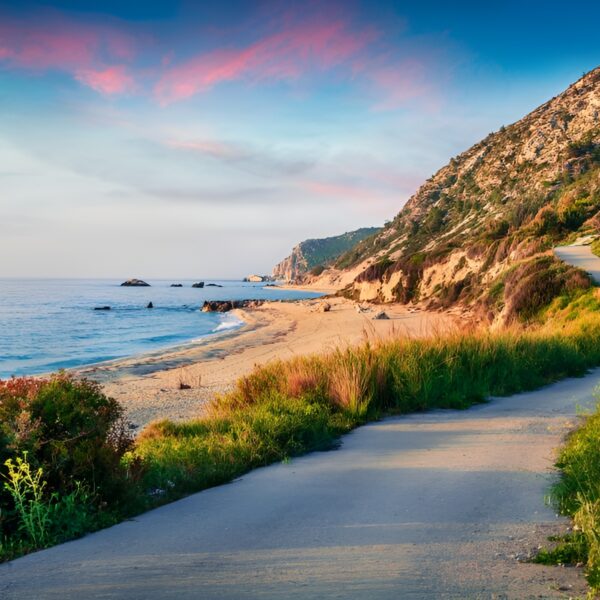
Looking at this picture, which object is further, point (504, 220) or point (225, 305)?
point (225, 305)

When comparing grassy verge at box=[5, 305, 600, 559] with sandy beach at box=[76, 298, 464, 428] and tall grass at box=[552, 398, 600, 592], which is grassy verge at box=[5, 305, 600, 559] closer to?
sandy beach at box=[76, 298, 464, 428]

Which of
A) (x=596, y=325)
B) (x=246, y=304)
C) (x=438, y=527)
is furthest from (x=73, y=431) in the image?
(x=246, y=304)

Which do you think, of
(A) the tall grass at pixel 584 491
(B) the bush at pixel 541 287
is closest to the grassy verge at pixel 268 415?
(A) the tall grass at pixel 584 491

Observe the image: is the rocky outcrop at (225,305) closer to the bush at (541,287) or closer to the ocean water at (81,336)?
the ocean water at (81,336)

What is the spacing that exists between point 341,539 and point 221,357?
24735 millimetres

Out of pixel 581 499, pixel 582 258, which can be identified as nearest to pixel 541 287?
pixel 582 258

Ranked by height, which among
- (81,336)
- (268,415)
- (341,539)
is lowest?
(81,336)

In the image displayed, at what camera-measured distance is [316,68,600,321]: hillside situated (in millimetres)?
24391

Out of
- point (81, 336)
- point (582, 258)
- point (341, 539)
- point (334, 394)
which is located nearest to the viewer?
point (341, 539)

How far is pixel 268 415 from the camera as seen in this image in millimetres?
8164

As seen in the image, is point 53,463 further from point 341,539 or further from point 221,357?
point 221,357

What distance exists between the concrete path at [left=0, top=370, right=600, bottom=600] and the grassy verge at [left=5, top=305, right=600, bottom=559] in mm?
356

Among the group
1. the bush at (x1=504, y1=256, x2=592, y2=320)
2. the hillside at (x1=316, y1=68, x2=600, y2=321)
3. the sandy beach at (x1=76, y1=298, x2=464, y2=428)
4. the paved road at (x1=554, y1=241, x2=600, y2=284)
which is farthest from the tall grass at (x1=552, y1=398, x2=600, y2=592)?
the paved road at (x1=554, y1=241, x2=600, y2=284)

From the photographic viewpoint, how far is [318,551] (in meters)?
4.30
